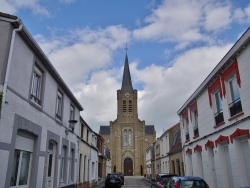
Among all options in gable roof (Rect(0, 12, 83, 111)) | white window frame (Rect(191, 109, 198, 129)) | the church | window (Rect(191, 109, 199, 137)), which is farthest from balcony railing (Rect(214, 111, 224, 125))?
the church

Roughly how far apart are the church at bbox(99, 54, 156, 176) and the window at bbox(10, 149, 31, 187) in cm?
5658

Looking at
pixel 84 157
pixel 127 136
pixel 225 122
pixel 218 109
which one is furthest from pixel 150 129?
pixel 225 122

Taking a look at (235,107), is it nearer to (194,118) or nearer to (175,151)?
(194,118)

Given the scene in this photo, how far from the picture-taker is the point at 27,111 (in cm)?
875

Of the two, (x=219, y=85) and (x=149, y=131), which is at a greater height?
(x=149, y=131)

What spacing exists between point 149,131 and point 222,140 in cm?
6819

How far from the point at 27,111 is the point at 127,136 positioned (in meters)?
59.9

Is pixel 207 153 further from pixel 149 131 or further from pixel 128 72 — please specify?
pixel 149 131

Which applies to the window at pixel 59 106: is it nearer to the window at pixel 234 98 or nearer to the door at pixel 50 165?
the door at pixel 50 165

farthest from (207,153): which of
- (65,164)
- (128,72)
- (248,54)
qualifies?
(128,72)

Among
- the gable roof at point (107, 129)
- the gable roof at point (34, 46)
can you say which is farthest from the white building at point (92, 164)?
the gable roof at point (107, 129)

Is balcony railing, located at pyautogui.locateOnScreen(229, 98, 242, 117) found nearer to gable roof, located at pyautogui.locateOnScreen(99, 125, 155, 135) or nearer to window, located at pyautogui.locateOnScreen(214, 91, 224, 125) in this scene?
window, located at pyautogui.locateOnScreen(214, 91, 224, 125)

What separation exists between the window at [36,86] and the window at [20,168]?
6.94ft

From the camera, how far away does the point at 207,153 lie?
13.7 meters
